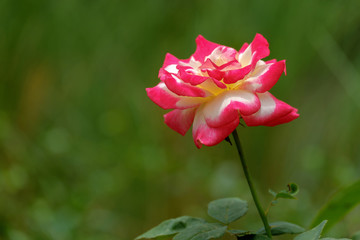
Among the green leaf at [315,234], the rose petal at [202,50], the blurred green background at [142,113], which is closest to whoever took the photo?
the green leaf at [315,234]

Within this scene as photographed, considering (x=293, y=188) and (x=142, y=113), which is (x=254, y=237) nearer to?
(x=293, y=188)

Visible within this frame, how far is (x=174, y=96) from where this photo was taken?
0.42 m

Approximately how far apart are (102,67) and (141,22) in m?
0.22

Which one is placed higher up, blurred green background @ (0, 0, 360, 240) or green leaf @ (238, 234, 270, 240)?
blurred green background @ (0, 0, 360, 240)

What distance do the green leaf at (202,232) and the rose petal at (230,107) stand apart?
84mm

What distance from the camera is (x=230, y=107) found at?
15.1 inches

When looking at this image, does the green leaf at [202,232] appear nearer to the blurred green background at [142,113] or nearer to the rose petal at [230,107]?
the rose petal at [230,107]

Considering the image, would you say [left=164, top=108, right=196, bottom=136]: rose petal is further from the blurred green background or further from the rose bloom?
the blurred green background

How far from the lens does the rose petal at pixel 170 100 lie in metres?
0.41

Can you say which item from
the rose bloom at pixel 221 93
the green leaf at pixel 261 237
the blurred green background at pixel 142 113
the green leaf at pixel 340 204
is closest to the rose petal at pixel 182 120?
the rose bloom at pixel 221 93

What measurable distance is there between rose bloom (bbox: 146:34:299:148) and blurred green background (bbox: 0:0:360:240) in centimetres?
74

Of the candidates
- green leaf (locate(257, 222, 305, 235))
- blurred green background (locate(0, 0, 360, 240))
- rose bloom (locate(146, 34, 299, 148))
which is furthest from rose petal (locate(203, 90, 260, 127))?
blurred green background (locate(0, 0, 360, 240))

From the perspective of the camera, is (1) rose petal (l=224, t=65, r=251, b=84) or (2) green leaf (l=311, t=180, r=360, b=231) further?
(2) green leaf (l=311, t=180, r=360, b=231)

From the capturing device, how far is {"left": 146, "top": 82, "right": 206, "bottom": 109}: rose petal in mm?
413
